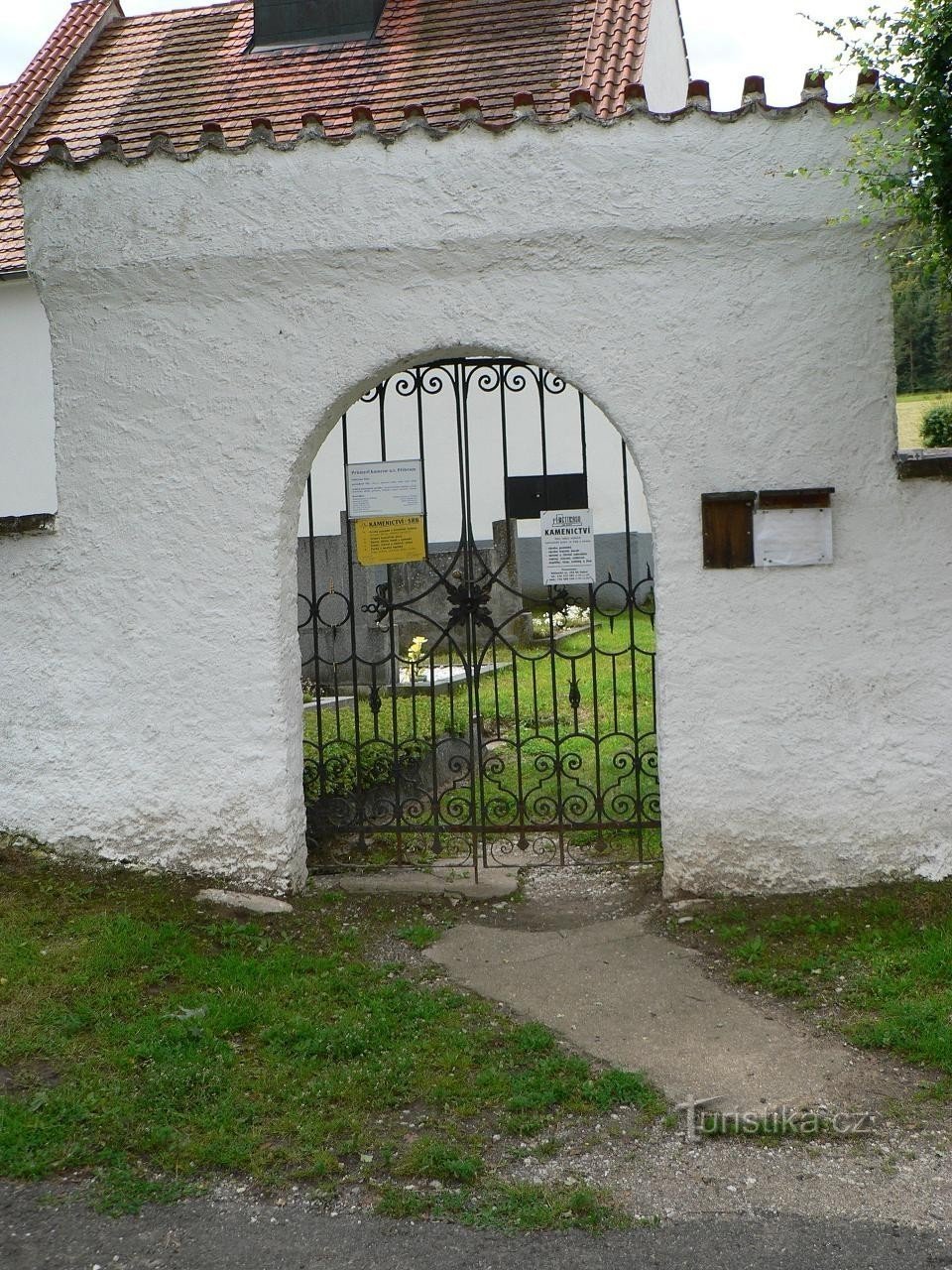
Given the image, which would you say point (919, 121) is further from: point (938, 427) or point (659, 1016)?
point (938, 427)

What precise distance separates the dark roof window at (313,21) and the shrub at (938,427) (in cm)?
869

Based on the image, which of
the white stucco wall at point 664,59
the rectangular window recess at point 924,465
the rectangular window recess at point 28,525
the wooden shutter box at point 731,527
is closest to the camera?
the rectangular window recess at point 924,465

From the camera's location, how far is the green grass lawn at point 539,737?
6238 mm

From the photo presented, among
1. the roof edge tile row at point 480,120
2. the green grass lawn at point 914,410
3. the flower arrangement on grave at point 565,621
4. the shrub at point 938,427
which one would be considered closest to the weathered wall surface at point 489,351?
the roof edge tile row at point 480,120

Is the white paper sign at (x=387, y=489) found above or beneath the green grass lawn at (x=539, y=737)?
above

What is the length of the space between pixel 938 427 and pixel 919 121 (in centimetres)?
1298

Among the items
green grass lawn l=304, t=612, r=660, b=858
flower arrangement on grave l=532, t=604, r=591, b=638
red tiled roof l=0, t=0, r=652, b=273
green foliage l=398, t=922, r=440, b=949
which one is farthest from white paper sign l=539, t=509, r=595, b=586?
red tiled roof l=0, t=0, r=652, b=273

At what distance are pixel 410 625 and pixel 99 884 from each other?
6.32 metres

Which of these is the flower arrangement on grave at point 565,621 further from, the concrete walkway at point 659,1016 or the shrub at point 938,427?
the concrete walkway at point 659,1016

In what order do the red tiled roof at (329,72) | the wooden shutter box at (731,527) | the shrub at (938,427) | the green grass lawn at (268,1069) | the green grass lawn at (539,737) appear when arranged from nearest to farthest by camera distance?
the green grass lawn at (268,1069) → the wooden shutter box at (731,527) → the green grass lawn at (539,737) → the red tiled roof at (329,72) → the shrub at (938,427)

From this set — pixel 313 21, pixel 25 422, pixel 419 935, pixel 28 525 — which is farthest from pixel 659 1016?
pixel 313 21

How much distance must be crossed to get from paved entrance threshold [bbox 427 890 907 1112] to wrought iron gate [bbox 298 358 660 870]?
2.65 feet

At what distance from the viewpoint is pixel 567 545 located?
20.1 feet

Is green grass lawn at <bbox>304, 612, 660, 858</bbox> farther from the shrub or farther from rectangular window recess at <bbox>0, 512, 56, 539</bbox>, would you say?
the shrub
